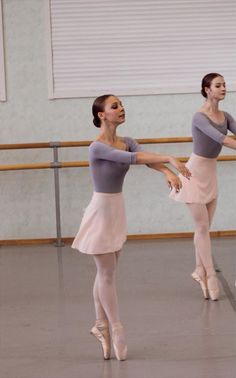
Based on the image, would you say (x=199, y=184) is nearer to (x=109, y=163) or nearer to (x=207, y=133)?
(x=207, y=133)

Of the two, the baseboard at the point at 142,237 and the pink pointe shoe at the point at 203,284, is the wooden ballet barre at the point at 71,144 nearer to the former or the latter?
the baseboard at the point at 142,237

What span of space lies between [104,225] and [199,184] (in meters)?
1.37

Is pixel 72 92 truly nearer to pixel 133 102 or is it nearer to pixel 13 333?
pixel 133 102

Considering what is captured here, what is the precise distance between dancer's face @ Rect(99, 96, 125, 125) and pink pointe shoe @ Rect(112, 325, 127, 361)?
42.8 inches

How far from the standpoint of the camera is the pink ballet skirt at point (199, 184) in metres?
5.80

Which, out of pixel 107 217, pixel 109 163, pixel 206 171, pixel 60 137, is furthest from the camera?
pixel 60 137

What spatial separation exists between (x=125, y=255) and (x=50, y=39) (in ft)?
6.73

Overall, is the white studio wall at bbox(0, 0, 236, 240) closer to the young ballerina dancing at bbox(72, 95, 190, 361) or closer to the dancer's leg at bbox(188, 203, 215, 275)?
the dancer's leg at bbox(188, 203, 215, 275)

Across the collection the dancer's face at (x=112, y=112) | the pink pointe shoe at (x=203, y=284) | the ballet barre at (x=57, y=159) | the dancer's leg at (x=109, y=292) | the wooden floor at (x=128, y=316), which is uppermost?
the dancer's face at (x=112, y=112)

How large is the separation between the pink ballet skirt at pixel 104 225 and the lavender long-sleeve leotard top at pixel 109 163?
53mm

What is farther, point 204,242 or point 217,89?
point 204,242

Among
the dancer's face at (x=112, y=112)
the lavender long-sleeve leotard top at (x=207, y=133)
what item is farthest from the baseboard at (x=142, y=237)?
the dancer's face at (x=112, y=112)

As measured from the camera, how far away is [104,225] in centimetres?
462

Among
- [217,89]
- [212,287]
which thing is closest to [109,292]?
[212,287]
